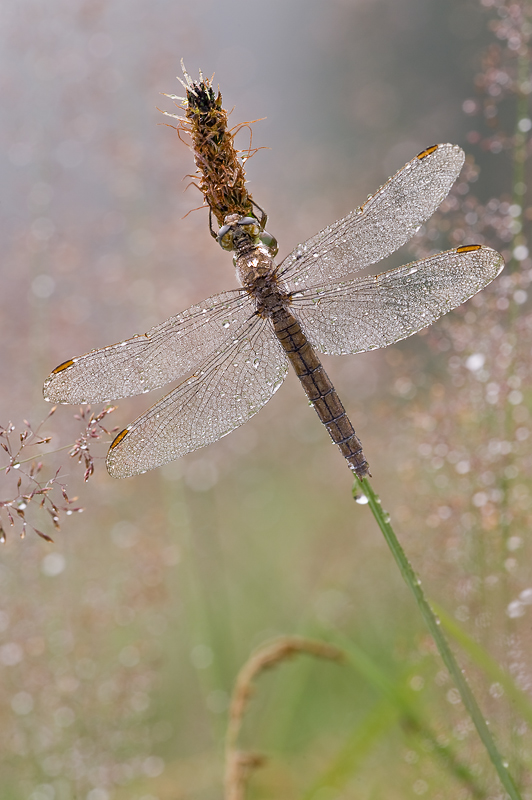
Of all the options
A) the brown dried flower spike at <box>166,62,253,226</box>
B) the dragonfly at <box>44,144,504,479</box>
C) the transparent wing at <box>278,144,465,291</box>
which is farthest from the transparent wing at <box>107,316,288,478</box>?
the brown dried flower spike at <box>166,62,253,226</box>

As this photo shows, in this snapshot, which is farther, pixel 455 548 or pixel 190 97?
pixel 455 548

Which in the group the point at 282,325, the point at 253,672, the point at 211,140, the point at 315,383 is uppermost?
the point at 211,140

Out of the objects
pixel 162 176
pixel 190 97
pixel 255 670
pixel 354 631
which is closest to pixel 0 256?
pixel 162 176

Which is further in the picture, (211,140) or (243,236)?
(243,236)

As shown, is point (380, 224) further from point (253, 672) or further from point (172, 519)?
point (172, 519)

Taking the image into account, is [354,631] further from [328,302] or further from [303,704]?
[328,302]

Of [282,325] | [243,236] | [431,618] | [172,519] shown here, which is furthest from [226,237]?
[172,519]

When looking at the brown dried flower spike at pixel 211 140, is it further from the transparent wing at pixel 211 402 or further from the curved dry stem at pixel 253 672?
the curved dry stem at pixel 253 672
